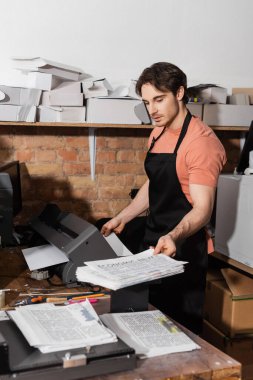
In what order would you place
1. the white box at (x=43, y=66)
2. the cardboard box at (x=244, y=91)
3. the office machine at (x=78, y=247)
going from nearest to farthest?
the office machine at (x=78, y=247)
the white box at (x=43, y=66)
the cardboard box at (x=244, y=91)

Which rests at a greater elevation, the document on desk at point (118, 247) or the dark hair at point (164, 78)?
the dark hair at point (164, 78)

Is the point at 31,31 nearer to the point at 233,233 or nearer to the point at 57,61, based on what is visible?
the point at 57,61

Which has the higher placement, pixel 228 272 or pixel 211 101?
Answer: pixel 211 101

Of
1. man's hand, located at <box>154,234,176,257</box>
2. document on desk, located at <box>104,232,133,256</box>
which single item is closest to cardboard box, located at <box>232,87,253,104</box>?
document on desk, located at <box>104,232,133,256</box>

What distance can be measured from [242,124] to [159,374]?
242cm

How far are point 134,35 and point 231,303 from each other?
5.80ft

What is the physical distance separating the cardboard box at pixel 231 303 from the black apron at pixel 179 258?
0.66 meters

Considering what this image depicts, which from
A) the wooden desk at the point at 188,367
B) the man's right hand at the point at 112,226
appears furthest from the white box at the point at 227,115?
the wooden desk at the point at 188,367

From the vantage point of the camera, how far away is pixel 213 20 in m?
3.40

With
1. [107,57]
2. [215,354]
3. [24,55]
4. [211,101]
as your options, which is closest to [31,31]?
[24,55]

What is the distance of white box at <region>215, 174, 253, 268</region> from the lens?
2561 mm

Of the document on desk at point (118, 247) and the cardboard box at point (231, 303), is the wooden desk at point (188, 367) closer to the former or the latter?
the document on desk at point (118, 247)

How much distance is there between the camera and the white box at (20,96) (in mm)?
2859

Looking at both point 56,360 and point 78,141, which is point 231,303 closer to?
point 78,141
